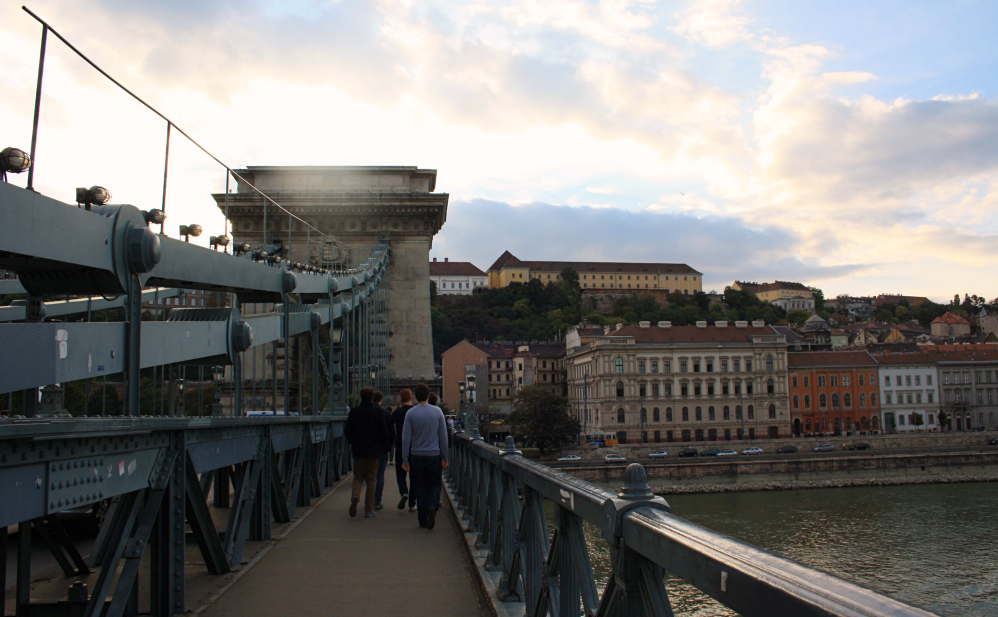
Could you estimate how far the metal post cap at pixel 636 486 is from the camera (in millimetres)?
1812

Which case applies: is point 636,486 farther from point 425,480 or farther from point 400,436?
point 400,436

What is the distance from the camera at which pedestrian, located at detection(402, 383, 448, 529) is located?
6641 millimetres

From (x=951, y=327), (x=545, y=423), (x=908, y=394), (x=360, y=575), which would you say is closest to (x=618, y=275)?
(x=951, y=327)

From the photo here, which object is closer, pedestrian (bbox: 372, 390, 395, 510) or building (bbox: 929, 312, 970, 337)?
pedestrian (bbox: 372, 390, 395, 510)

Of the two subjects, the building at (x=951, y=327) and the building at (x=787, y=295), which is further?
the building at (x=787, y=295)

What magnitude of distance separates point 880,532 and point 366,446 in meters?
25.7

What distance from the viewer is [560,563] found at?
271 centimetres

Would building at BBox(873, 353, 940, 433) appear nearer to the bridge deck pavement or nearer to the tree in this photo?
the tree

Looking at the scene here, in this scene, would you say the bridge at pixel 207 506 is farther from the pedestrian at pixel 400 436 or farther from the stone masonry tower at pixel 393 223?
the stone masonry tower at pixel 393 223

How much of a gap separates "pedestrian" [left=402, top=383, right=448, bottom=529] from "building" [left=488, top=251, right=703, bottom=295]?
12110cm

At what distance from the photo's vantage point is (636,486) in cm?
183

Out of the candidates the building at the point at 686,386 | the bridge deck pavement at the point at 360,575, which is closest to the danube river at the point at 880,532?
the bridge deck pavement at the point at 360,575

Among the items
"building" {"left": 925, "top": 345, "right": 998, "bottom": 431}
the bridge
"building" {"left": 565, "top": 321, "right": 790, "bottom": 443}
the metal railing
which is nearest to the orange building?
"building" {"left": 565, "top": 321, "right": 790, "bottom": 443}

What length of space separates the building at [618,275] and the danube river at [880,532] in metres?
92.5
